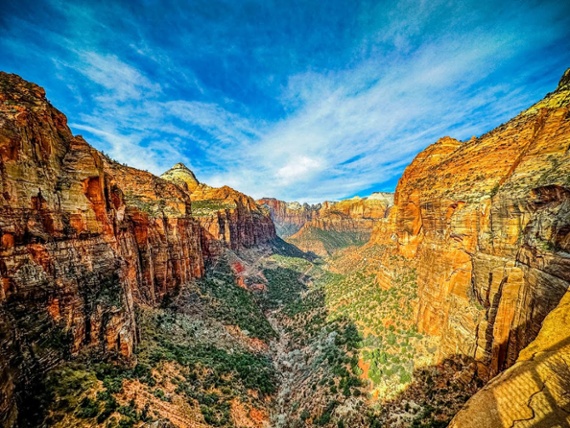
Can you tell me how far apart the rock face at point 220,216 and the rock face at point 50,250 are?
3443cm

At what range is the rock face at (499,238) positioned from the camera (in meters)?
12.1

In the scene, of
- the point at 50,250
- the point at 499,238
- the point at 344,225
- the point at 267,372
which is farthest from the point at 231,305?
the point at 344,225

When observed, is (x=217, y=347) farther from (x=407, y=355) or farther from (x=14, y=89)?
(x=14, y=89)

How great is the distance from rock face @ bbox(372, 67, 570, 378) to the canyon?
0.11 m

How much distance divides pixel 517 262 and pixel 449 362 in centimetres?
977

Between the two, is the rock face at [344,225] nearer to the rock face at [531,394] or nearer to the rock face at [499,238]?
the rock face at [499,238]

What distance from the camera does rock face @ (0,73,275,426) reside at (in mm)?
12852

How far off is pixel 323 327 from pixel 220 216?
48.0m

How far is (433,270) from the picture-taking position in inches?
916

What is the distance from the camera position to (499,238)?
1594 centimetres

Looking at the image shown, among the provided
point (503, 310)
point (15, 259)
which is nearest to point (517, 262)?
point (503, 310)

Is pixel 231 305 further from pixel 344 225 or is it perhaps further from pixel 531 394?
pixel 344 225

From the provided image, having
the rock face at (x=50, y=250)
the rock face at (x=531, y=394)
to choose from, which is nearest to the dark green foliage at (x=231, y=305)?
the rock face at (x=50, y=250)

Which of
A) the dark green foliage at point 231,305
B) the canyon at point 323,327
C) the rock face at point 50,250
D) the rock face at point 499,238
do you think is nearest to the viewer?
the canyon at point 323,327
